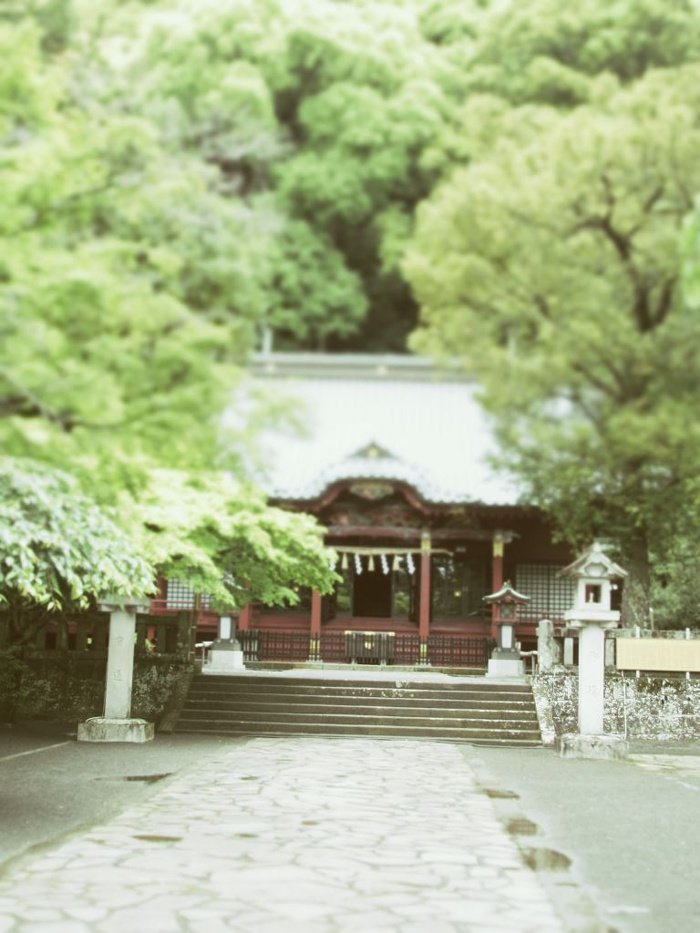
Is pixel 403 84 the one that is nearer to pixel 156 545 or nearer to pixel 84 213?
pixel 84 213

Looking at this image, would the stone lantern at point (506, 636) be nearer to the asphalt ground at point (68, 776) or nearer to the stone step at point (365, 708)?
the stone step at point (365, 708)

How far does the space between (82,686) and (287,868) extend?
951 centimetres

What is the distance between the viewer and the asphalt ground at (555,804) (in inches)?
210

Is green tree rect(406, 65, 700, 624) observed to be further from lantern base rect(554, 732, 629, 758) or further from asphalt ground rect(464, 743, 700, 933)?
lantern base rect(554, 732, 629, 758)

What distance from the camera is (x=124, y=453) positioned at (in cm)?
844

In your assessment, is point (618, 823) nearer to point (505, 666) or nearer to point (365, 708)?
point (365, 708)

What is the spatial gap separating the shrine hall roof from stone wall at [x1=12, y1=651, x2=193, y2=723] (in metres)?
5.62

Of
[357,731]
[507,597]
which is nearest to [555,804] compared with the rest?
[357,731]

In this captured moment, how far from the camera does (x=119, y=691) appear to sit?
1219cm

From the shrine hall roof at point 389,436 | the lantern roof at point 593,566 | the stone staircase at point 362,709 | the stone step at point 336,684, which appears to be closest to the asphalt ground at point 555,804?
the stone staircase at point 362,709

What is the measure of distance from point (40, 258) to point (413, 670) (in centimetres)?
1326

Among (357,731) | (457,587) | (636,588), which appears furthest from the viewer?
(457,587)

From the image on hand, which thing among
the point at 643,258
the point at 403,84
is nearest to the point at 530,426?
the point at 643,258

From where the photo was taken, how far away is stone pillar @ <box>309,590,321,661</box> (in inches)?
782
